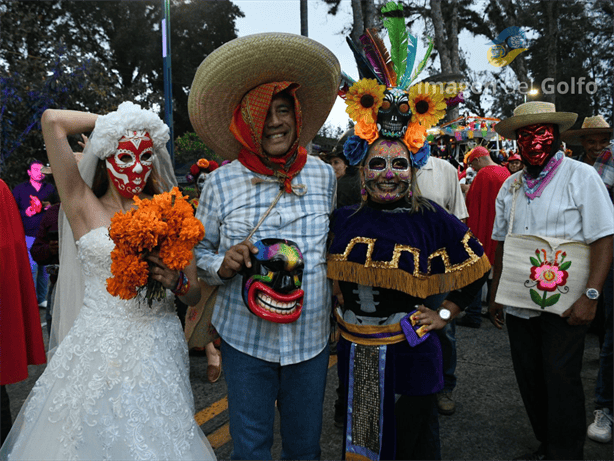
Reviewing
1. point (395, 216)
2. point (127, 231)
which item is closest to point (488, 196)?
point (395, 216)

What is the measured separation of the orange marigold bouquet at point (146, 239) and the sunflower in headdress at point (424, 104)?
1.23m

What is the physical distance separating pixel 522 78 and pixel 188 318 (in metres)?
22.2

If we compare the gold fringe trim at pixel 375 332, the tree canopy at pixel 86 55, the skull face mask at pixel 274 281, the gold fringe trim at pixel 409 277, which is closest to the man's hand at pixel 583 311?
the gold fringe trim at pixel 409 277

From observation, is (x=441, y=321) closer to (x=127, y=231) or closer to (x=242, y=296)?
(x=242, y=296)

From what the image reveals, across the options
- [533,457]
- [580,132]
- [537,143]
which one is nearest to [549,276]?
[537,143]

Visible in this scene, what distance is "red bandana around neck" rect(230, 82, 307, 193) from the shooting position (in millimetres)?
2309

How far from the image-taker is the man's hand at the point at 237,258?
206cm

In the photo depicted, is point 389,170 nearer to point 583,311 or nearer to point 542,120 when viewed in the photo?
point 542,120

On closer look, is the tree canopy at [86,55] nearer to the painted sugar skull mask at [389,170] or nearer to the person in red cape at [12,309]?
the person in red cape at [12,309]

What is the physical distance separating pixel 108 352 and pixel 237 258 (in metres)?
0.80

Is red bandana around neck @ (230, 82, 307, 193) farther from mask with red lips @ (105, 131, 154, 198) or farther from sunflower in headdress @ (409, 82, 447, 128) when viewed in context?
sunflower in headdress @ (409, 82, 447, 128)

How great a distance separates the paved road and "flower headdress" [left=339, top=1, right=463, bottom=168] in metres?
2.05

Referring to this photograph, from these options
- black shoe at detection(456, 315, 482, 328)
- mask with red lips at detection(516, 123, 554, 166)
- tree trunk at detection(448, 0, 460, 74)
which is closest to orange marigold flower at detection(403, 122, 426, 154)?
mask with red lips at detection(516, 123, 554, 166)

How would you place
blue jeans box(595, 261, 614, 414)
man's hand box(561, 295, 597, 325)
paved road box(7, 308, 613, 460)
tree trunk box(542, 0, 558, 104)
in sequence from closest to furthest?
man's hand box(561, 295, 597, 325), paved road box(7, 308, 613, 460), blue jeans box(595, 261, 614, 414), tree trunk box(542, 0, 558, 104)
